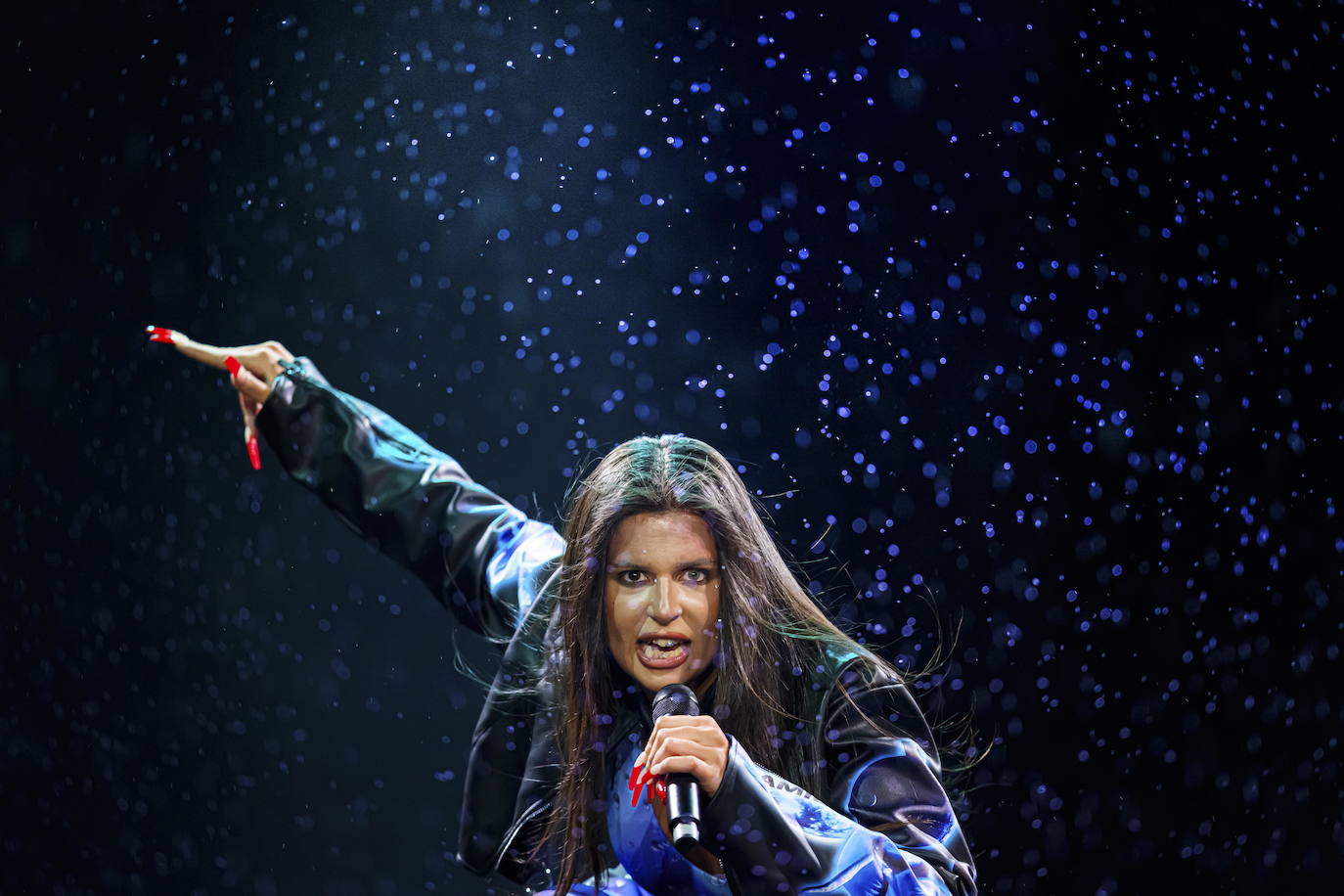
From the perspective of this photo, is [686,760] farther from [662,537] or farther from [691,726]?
[662,537]

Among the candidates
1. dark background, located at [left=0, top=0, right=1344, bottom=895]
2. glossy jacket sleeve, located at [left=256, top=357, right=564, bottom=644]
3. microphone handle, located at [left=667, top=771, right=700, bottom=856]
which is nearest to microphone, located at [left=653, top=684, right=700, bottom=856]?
microphone handle, located at [left=667, top=771, right=700, bottom=856]

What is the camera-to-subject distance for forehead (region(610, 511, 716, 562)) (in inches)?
38.1

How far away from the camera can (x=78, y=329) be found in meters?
1.54

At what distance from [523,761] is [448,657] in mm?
387

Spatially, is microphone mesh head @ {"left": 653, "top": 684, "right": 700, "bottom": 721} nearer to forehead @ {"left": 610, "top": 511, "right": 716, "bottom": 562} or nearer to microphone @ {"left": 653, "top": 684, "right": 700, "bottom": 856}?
microphone @ {"left": 653, "top": 684, "right": 700, "bottom": 856}

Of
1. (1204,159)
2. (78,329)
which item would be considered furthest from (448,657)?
(1204,159)

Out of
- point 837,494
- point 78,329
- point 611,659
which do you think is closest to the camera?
point 611,659

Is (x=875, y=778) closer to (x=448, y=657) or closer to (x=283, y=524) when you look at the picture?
(x=448, y=657)

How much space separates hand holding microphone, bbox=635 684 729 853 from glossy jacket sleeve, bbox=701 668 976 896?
13mm

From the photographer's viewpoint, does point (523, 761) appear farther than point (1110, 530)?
No

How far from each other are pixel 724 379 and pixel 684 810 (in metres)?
0.75

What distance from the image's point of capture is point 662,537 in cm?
97

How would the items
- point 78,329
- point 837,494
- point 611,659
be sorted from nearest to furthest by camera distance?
point 611,659, point 837,494, point 78,329

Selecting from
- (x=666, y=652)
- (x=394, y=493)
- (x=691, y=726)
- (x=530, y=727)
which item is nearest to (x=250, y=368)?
(x=394, y=493)
